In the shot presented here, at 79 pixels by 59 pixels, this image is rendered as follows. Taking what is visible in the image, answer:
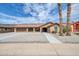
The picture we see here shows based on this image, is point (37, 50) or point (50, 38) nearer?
point (37, 50)

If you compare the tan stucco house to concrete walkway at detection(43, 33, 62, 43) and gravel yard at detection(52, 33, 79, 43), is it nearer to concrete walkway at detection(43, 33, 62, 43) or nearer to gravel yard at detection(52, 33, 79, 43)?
concrete walkway at detection(43, 33, 62, 43)

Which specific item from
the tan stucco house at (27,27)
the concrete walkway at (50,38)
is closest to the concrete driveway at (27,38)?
the concrete walkway at (50,38)

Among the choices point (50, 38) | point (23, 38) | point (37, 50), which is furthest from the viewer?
point (50, 38)

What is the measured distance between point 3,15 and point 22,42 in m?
1.47

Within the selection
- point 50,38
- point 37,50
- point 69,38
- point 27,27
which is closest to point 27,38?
point 27,27

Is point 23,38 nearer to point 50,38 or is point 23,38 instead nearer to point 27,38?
point 27,38

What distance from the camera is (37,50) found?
636 centimetres

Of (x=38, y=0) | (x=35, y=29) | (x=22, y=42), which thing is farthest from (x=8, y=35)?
(x=38, y=0)

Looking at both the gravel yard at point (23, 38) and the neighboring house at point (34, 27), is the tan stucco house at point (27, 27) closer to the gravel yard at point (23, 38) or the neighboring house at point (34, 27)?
the neighboring house at point (34, 27)

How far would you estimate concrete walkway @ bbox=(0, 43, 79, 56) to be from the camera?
577cm

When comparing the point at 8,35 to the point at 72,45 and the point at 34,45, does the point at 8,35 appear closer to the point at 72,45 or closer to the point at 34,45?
the point at 34,45

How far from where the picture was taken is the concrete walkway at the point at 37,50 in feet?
18.9

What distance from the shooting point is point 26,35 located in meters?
7.62

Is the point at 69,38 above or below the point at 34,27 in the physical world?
below
